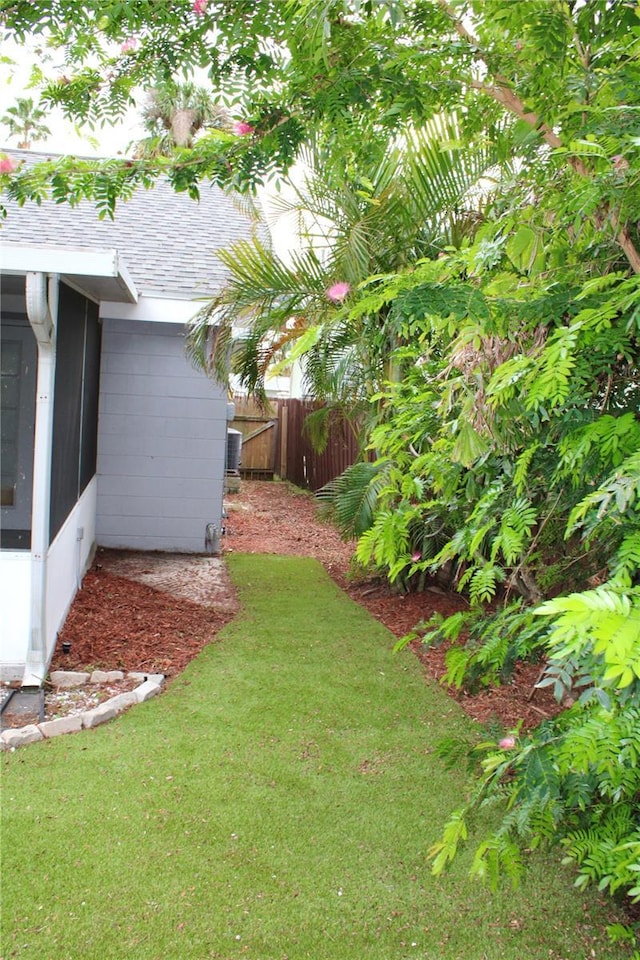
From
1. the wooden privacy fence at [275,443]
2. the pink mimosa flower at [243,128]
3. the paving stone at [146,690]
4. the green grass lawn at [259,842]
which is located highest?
the pink mimosa flower at [243,128]

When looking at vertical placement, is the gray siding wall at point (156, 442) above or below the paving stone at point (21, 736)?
above

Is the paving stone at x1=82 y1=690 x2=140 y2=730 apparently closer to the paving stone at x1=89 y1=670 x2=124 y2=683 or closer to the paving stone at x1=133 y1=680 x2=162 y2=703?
the paving stone at x1=133 y1=680 x2=162 y2=703

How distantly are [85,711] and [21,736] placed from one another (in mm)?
463

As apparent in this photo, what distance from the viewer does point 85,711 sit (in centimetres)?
439

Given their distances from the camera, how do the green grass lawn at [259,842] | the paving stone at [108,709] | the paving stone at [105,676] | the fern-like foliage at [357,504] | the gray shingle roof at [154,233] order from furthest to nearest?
the gray shingle roof at [154,233]
the fern-like foliage at [357,504]
the paving stone at [105,676]
the paving stone at [108,709]
the green grass lawn at [259,842]

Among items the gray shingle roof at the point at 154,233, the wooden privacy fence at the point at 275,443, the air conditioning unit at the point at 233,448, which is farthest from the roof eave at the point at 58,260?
the wooden privacy fence at the point at 275,443

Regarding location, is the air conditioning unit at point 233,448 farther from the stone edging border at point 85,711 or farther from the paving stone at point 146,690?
the paving stone at point 146,690

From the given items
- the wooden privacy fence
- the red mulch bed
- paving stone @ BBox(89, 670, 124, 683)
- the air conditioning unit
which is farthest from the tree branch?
the wooden privacy fence

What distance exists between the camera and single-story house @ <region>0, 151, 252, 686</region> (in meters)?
4.58

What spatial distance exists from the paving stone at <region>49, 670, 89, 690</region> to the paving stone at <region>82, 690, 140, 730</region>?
328mm

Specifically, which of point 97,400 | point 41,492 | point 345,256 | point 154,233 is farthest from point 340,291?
point 154,233

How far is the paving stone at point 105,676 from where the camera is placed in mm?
4855

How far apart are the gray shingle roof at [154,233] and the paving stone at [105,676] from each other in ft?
13.7

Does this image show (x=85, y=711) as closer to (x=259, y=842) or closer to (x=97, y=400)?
(x=259, y=842)
